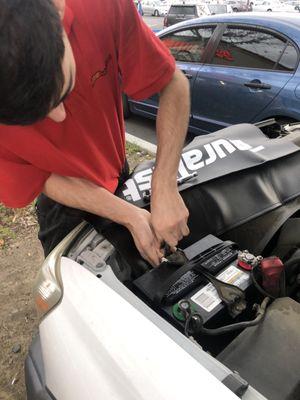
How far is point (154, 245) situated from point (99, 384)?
45 centimetres

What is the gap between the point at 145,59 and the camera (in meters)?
1.32

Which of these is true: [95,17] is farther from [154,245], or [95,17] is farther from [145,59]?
[154,245]

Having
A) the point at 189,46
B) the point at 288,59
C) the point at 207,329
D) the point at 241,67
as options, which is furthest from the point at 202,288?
the point at 189,46

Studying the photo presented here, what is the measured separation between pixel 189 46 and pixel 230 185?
3340 millimetres

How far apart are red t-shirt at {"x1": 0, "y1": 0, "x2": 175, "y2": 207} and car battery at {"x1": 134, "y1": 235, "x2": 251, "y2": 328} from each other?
0.47 meters

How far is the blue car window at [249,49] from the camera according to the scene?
3.62 metres

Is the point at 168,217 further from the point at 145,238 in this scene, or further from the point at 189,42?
the point at 189,42

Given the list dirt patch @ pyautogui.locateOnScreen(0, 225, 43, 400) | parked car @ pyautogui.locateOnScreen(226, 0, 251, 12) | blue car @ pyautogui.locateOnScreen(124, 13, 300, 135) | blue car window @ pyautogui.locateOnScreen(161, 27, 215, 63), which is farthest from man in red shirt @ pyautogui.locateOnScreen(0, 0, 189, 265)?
parked car @ pyautogui.locateOnScreen(226, 0, 251, 12)

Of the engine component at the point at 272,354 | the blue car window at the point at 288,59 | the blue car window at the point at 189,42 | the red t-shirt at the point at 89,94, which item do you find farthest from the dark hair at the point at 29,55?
the blue car window at the point at 189,42

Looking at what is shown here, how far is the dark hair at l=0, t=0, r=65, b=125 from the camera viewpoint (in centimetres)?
75

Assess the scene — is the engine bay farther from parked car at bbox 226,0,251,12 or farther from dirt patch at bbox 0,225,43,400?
parked car at bbox 226,0,251,12

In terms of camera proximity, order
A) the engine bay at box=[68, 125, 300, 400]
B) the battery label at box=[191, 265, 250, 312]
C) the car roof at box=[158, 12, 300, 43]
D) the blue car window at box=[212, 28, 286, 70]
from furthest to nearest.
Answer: the blue car window at box=[212, 28, 286, 70]
the car roof at box=[158, 12, 300, 43]
the battery label at box=[191, 265, 250, 312]
the engine bay at box=[68, 125, 300, 400]

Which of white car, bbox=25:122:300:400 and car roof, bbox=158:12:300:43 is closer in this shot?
white car, bbox=25:122:300:400

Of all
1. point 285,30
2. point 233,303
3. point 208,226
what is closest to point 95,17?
point 208,226
